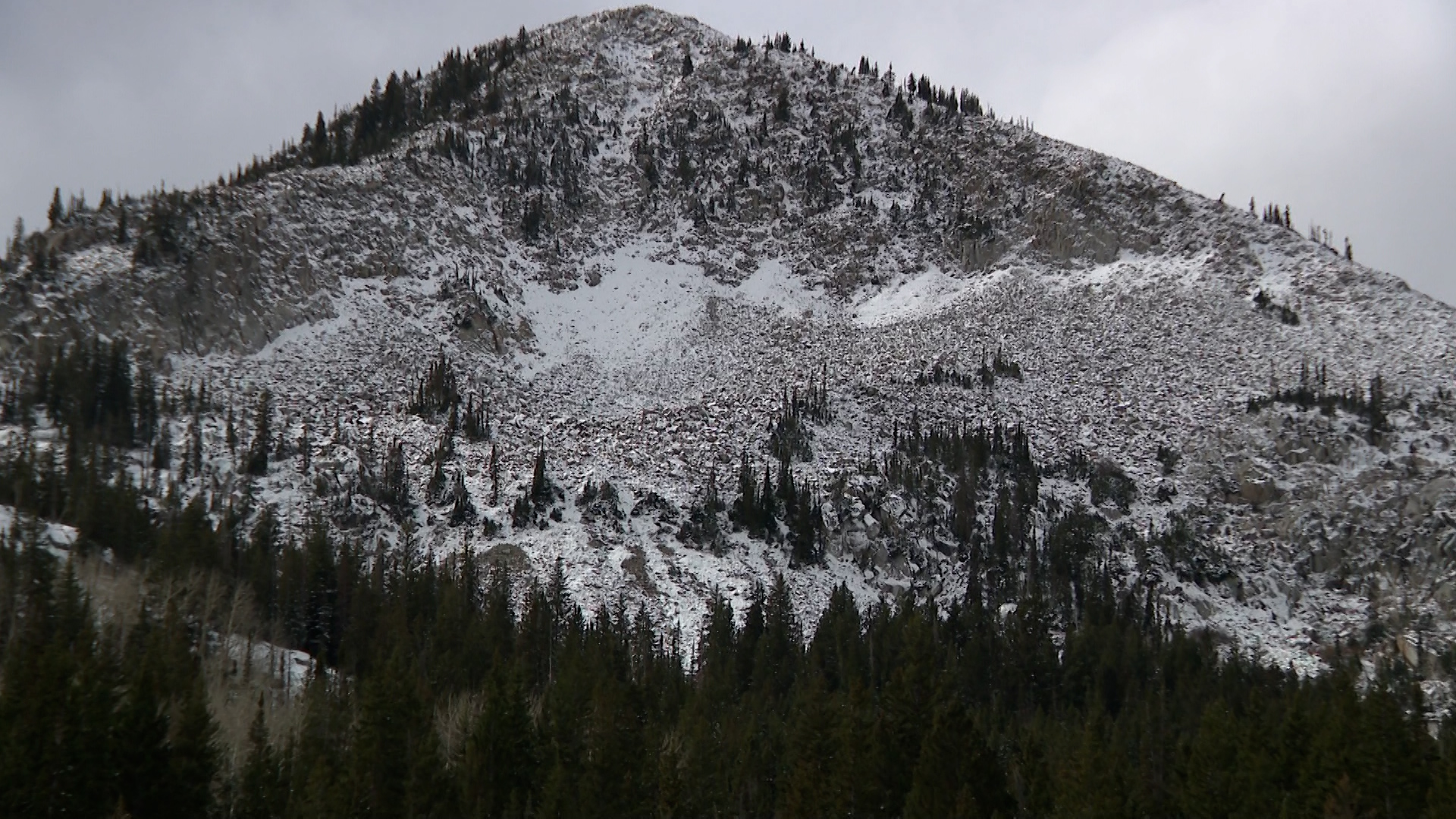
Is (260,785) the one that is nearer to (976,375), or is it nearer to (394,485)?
(394,485)

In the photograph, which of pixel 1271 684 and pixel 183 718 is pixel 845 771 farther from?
pixel 1271 684

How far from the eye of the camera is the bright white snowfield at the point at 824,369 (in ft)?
425

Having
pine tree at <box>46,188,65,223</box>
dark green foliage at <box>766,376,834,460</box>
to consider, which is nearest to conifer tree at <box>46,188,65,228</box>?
pine tree at <box>46,188,65,223</box>

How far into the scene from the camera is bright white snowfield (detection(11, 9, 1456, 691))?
129500 millimetres

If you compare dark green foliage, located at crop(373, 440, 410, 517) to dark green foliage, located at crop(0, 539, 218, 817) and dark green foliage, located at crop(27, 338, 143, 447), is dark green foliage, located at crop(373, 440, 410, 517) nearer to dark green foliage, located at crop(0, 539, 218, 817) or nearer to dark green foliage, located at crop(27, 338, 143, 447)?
dark green foliage, located at crop(27, 338, 143, 447)

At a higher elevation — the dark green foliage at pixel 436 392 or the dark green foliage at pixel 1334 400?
the dark green foliage at pixel 1334 400

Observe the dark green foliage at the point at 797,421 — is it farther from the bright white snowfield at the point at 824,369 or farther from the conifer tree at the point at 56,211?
the conifer tree at the point at 56,211

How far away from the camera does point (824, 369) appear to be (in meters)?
161

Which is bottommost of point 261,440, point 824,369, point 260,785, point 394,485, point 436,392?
point 260,785

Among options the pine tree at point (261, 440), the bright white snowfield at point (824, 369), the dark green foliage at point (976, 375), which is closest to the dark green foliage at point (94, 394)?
the bright white snowfield at point (824, 369)

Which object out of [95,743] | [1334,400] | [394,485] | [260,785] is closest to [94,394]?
[394,485]

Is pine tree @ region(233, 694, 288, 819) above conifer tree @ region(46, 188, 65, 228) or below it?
below

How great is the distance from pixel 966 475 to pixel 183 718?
10549 centimetres

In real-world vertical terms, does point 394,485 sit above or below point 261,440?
below
